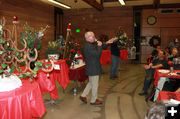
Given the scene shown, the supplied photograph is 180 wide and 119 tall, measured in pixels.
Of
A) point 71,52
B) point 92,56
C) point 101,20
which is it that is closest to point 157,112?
point 92,56

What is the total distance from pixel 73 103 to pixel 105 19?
7585mm

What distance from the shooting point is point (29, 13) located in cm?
788

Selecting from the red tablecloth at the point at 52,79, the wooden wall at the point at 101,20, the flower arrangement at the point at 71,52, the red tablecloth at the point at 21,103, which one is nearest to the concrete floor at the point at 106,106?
the red tablecloth at the point at 52,79

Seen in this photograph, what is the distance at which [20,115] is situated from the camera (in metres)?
1.81

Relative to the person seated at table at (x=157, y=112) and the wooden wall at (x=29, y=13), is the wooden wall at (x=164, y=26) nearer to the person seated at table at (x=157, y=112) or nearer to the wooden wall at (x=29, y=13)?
the wooden wall at (x=29, y=13)

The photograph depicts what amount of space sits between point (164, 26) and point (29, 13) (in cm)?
740

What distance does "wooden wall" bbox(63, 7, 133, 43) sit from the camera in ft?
32.7

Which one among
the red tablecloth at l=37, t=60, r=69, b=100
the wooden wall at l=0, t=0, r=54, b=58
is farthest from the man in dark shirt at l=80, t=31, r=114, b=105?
the wooden wall at l=0, t=0, r=54, b=58

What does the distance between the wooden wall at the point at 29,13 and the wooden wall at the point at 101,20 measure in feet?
5.37

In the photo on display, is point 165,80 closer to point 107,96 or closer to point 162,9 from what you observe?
point 107,96

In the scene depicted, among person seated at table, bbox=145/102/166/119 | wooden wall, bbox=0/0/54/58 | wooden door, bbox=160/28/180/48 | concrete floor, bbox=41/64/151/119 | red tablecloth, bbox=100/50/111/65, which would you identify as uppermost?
wooden wall, bbox=0/0/54/58

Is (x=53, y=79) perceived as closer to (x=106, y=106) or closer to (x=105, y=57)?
(x=106, y=106)

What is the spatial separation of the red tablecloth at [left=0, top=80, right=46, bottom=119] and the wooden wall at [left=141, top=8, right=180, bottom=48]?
890cm

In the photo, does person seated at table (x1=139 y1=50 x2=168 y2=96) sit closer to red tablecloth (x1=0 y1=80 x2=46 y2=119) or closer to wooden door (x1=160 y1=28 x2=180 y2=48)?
red tablecloth (x1=0 y1=80 x2=46 y2=119)
